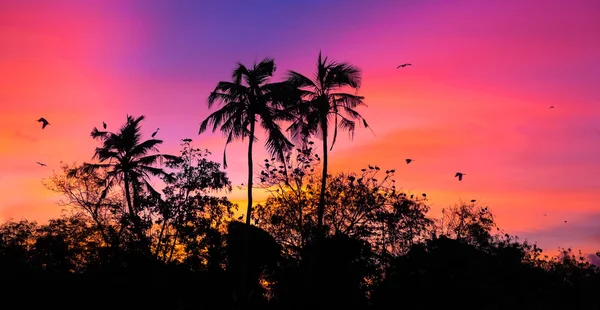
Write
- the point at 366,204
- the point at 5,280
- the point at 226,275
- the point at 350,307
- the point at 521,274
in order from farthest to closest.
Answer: the point at 226,275 < the point at 366,204 < the point at 350,307 < the point at 5,280 < the point at 521,274

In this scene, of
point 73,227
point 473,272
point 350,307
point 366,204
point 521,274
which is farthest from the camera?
point 73,227

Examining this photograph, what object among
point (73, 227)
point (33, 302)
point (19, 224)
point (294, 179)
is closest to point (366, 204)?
point (294, 179)

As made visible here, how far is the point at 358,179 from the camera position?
3450 cm

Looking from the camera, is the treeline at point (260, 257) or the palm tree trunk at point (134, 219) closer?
the treeline at point (260, 257)

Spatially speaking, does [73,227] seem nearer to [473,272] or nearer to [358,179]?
[358,179]

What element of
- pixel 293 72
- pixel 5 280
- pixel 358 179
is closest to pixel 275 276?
pixel 358 179

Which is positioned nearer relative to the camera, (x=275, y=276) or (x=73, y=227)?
(x=275, y=276)

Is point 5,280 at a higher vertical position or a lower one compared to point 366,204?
lower

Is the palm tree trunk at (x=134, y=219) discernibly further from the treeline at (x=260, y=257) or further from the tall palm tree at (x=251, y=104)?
the tall palm tree at (x=251, y=104)

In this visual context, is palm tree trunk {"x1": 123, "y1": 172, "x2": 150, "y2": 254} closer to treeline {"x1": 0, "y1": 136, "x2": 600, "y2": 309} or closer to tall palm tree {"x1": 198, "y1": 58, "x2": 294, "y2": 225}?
treeline {"x1": 0, "y1": 136, "x2": 600, "y2": 309}

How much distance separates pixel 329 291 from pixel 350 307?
1.74m

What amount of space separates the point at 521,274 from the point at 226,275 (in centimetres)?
2099

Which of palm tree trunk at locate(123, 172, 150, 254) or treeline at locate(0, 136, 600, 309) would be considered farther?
palm tree trunk at locate(123, 172, 150, 254)

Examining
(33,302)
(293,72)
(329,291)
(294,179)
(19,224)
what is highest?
(293,72)
